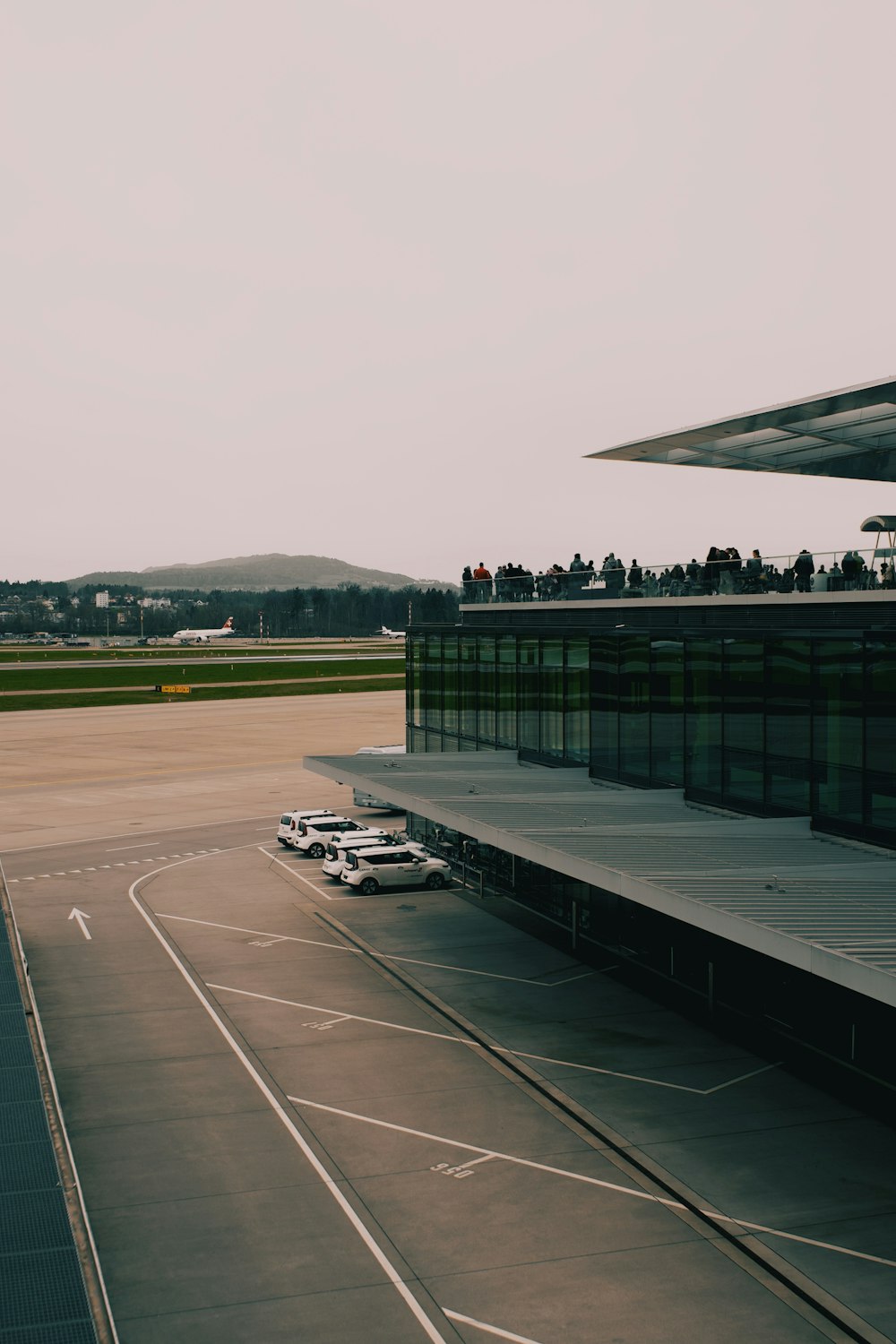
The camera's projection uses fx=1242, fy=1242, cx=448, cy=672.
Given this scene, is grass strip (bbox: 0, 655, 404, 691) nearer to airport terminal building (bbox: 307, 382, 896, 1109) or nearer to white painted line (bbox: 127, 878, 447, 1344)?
airport terminal building (bbox: 307, 382, 896, 1109)

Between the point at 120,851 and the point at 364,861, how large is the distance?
1438 centimetres

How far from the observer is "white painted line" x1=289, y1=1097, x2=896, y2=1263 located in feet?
65.7

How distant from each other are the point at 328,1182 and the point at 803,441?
28.2 meters

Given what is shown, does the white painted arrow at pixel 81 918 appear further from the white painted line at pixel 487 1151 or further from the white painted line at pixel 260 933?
the white painted line at pixel 487 1151

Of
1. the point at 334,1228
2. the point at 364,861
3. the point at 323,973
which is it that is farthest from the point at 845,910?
the point at 364,861

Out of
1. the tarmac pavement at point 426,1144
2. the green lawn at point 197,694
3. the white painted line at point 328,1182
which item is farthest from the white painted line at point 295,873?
the green lawn at point 197,694

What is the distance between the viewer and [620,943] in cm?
3900

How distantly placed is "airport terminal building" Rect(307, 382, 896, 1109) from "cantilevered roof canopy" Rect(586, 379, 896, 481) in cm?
13

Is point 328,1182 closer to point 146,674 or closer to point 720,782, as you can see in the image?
point 720,782

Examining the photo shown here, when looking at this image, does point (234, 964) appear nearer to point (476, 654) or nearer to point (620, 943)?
point (620, 943)

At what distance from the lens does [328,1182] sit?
74.3 feet

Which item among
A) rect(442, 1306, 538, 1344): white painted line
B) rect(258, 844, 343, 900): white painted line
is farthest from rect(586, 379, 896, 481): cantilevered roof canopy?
rect(442, 1306, 538, 1344): white painted line

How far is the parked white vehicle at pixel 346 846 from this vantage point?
49594 millimetres

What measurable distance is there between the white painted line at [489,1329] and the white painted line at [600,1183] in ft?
15.9
